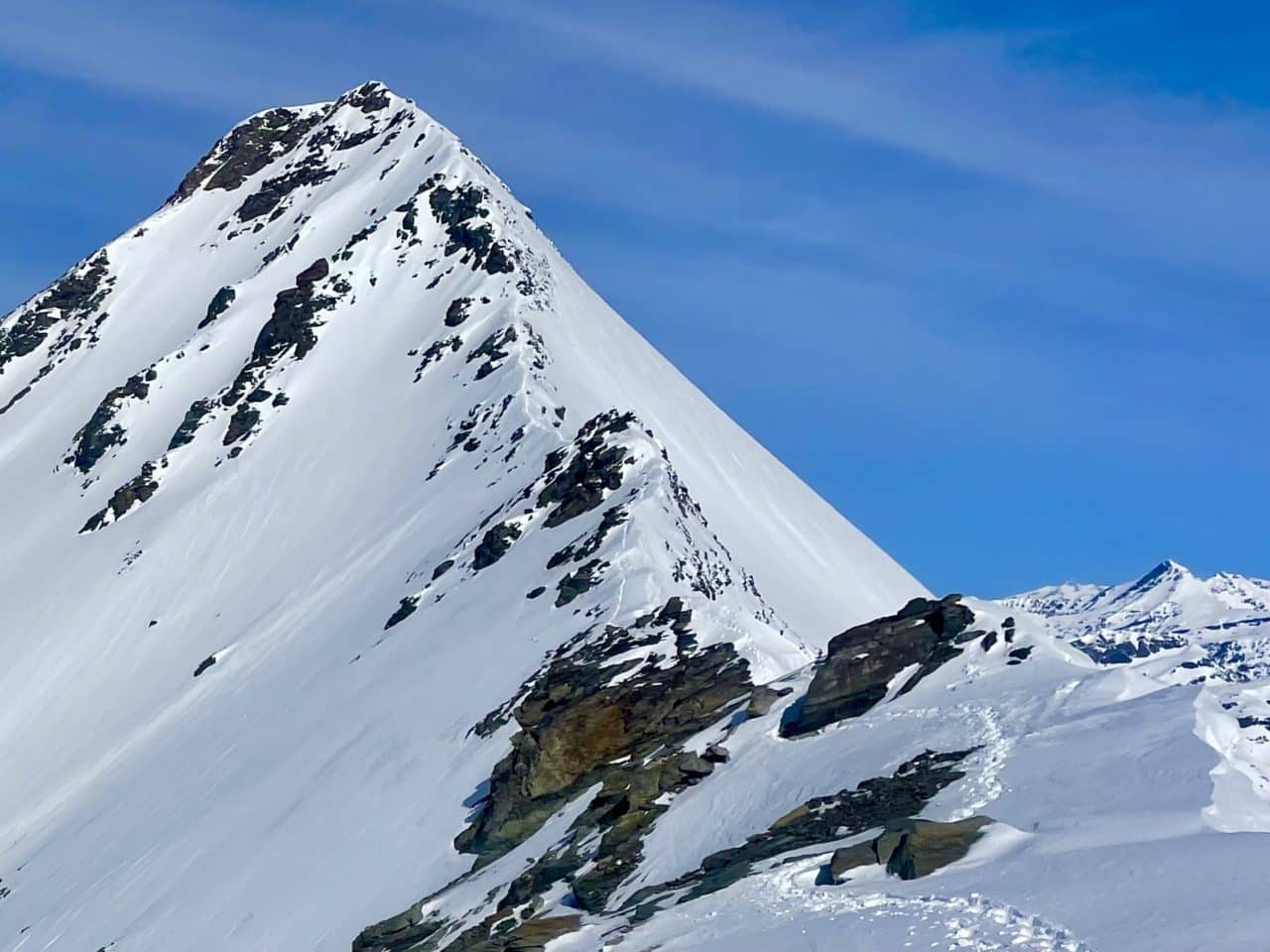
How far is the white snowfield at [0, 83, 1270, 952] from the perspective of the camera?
28172 mm

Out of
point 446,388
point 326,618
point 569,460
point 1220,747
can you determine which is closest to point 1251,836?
point 1220,747

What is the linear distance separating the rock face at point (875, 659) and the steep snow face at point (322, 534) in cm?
439

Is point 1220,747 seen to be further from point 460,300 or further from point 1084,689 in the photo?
point 460,300

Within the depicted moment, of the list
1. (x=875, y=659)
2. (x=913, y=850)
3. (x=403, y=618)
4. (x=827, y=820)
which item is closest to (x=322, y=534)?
(x=403, y=618)

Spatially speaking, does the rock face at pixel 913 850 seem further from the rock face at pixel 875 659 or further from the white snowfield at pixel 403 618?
the rock face at pixel 875 659

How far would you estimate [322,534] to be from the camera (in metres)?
85.8

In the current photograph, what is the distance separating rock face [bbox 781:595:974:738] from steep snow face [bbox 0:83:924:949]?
439cm

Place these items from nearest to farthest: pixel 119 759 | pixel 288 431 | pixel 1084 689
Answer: pixel 1084 689 < pixel 119 759 < pixel 288 431

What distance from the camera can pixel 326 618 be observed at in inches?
2953

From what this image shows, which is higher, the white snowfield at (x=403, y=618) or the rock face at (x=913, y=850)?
the white snowfield at (x=403, y=618)

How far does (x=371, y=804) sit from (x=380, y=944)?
12551 mm

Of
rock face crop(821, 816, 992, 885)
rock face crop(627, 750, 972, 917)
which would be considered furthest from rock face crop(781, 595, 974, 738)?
rock face crop(821, 816, 992, 885)

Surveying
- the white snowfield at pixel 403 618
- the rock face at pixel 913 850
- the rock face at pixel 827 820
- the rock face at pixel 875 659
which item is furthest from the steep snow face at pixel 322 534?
the rock face at pixel 913 850

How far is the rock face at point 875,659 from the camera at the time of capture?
38.8 m
